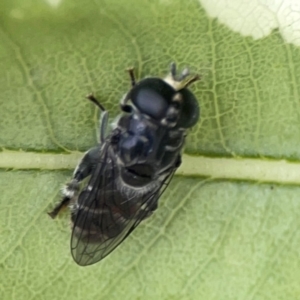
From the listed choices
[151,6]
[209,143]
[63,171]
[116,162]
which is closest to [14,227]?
[63,171]

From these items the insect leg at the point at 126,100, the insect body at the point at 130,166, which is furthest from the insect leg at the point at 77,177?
the insect leg at the point at 126,100

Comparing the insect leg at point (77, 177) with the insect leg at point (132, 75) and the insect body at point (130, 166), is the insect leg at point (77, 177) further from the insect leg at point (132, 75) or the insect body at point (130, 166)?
the insect leg at point (132, 75)

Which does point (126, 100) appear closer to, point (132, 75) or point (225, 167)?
point (132, 75)

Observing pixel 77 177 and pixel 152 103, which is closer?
pixel 152 103

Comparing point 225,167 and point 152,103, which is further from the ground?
point 152,103

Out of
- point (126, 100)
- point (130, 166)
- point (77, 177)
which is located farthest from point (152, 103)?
point (77, 177)

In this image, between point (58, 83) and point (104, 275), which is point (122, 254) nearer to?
point (104, 275)

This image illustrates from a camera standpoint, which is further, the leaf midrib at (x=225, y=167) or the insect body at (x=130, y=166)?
the leaf midrib at (x=225, y=167)
